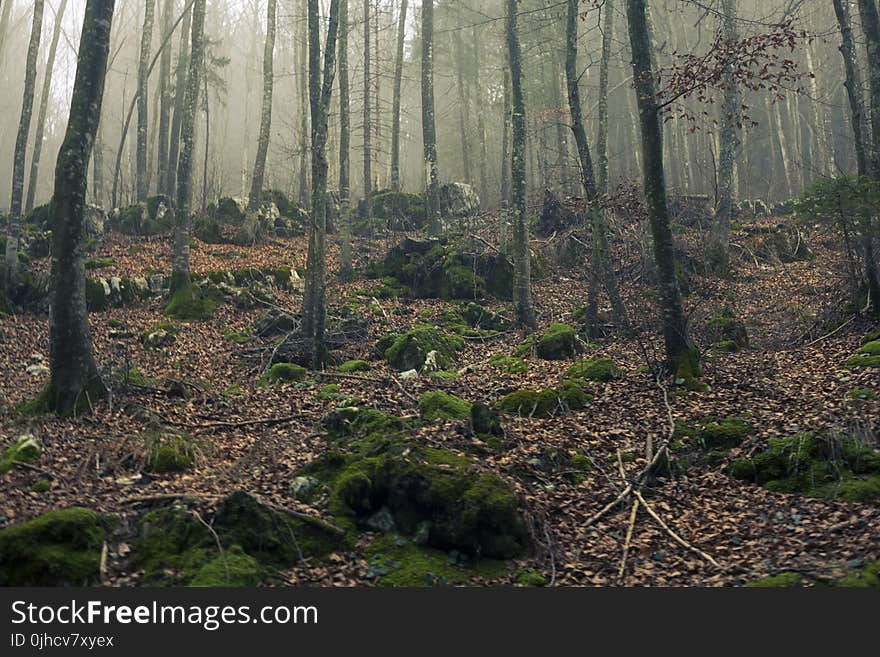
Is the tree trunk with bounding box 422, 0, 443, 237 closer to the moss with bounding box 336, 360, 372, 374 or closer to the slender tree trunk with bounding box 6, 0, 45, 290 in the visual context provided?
the moss with bounding box 336, 360, 372, 374

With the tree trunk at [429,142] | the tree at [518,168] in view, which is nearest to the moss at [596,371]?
the tree at [518,168]

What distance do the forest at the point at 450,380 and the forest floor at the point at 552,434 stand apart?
1.8 inches

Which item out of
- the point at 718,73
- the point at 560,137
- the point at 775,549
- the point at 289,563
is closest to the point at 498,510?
the point at 289,563

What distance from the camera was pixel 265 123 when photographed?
2112cm

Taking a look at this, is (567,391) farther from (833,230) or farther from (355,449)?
(833,230)

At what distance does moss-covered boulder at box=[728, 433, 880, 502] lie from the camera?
617 centimetres

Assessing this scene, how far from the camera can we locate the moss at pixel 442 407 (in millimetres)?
8570

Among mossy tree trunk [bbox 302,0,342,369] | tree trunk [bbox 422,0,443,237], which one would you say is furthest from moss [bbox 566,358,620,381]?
tree trunk [bbox 422,0,443,237]

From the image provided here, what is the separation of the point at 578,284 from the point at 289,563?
47.8 feet

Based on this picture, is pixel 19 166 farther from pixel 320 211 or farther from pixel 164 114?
pixel 320 211

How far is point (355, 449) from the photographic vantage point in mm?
7484

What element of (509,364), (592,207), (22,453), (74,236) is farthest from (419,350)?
(22,453)

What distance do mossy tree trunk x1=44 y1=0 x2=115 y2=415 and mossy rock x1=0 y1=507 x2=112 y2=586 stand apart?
3.85m

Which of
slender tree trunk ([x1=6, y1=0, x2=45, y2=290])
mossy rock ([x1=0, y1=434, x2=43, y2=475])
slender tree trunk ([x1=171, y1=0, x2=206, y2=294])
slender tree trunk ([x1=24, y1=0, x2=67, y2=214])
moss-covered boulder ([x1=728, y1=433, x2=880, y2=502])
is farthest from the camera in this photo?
slender tree trunk ([x1=24, y1=0, x2=67, y2=214])
